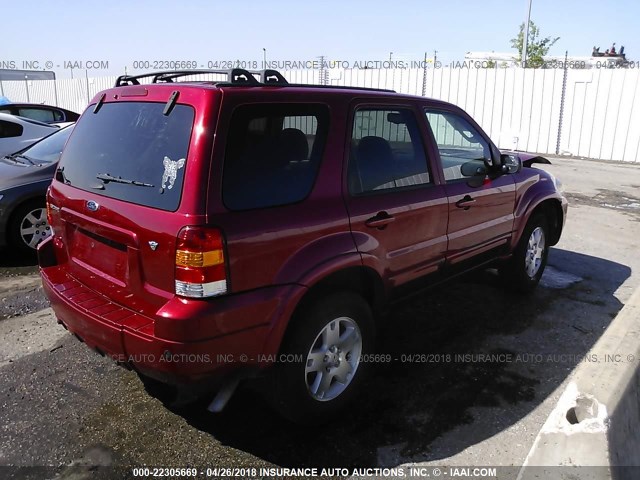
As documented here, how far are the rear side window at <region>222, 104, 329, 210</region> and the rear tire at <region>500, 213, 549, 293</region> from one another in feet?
8.91

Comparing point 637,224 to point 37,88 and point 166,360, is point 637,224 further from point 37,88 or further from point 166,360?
point 37,88

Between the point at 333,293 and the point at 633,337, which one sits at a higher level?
the point at 333,293

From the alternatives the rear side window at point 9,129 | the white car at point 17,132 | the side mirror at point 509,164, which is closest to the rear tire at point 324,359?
the side mirror at point 509,164

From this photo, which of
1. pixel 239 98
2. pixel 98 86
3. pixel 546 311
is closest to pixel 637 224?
pixel 546 311

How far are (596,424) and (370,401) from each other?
1.33 metres

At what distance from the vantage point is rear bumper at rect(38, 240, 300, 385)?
2309 mm

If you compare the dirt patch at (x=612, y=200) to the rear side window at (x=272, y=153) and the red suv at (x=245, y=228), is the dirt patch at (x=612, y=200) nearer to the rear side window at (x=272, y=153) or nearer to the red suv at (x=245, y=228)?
the red suv at (x=245, y=228)

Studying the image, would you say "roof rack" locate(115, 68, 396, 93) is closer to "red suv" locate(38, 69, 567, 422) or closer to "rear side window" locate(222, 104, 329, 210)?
"red suv" locate(38, 69, 567, 422)

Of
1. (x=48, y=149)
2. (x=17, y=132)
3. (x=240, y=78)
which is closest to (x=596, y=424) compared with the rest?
(x=240, y=78)

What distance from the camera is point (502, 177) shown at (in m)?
4.29

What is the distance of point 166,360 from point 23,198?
168 inches

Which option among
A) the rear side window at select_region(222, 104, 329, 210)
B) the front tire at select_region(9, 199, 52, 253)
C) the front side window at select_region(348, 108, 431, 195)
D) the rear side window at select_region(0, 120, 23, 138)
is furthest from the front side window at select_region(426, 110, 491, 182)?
the rear side window at select_region(0, 120, 23, 138)

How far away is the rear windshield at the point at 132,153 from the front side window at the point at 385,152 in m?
1.00

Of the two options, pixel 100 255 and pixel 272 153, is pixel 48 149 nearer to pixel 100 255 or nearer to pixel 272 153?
pixel 100 255
